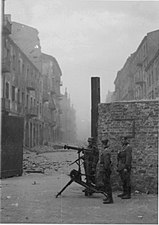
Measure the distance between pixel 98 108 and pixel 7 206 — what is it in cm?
402

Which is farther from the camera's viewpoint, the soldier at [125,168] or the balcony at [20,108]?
the balcony at [20,108]

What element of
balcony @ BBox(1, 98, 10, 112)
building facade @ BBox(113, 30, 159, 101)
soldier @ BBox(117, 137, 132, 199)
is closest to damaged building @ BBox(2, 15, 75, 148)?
balcony @ BBox(1, 98, 10, 112)

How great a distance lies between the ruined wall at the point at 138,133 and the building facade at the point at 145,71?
20707 mm

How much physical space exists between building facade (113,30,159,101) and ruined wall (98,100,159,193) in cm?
2071

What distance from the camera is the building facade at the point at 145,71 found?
32.3 meters

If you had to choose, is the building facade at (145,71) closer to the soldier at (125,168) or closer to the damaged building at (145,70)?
the damaged building at (145,70)

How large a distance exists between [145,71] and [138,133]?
93.9 feet

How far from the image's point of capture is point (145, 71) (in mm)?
36812

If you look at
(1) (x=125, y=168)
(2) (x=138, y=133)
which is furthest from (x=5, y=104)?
(1) (x=125, y=168)

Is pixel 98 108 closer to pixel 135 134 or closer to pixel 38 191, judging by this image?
pixel 135 134

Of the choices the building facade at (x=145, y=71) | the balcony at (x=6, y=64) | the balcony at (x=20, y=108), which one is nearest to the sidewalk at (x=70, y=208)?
the balcony at (x=6, y=64)

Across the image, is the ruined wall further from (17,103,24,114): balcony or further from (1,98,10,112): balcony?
(17,103,24,114): balcony

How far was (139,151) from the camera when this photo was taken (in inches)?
360

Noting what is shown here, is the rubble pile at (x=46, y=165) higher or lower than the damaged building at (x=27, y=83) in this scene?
lower
